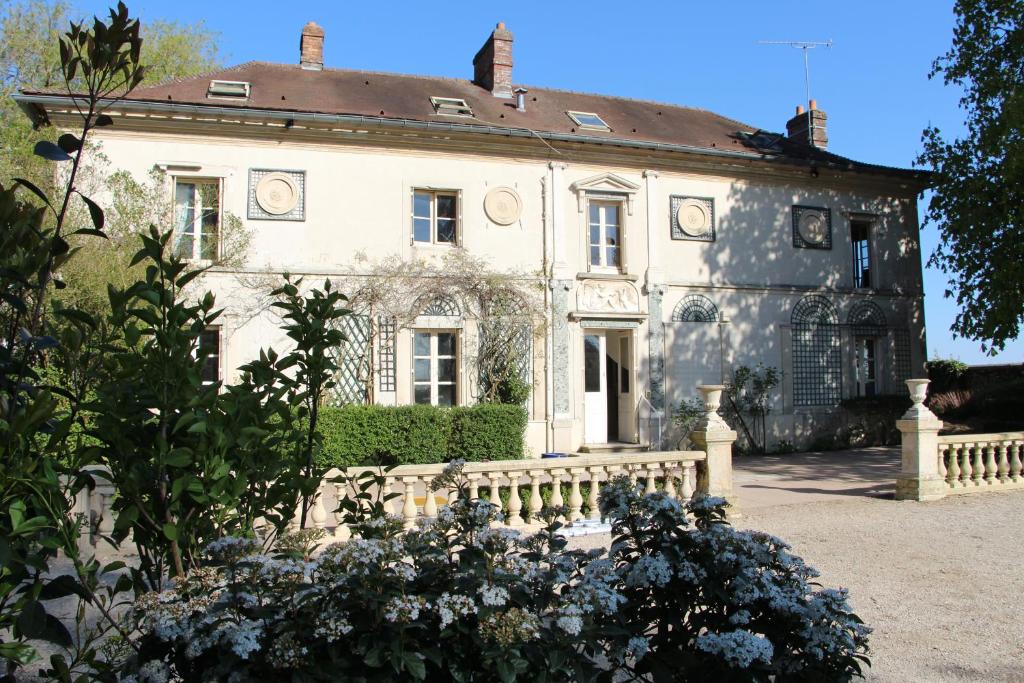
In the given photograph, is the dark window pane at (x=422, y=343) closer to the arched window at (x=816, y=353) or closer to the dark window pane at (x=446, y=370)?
the dark window pane at (x=446, y=370)

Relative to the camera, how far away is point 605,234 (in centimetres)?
1518

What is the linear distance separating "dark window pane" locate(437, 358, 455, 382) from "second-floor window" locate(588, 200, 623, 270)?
3591mm

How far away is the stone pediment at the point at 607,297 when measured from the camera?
14.7 metres

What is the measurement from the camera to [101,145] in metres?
12.3

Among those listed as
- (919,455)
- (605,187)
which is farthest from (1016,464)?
(605,187)

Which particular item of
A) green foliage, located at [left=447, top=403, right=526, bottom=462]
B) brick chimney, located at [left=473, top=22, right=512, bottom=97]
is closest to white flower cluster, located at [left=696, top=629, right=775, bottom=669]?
green foliage, located at [left=447, top=403, right=526, bottom=462]

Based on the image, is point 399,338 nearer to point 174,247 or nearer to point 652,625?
point 174,247

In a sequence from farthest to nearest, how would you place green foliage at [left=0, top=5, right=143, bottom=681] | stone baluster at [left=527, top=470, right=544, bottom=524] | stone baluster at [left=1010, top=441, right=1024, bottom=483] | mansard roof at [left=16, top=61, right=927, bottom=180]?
1. mansard roof at [left=16, top=61, right=927, bottom=180]
2. stone baluster at [left=1010, top=441, right=1024, bottom=483]
3. stone baluster at [left=527, top=470, right=544, bottom=524]
4. green foliage at [left=0, top=5, right=143, bottom=681]

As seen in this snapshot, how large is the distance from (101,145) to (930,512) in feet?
44.3

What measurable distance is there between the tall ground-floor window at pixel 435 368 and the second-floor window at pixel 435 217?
187cm

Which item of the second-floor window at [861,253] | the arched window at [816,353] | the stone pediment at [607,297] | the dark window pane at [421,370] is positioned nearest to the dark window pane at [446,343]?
the dark window pane at [421,370]

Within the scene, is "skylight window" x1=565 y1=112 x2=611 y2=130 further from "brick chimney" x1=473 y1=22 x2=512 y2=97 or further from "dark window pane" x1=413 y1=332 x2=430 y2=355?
"dark window pane" x1=413 y1=332 x2=430 y2=355

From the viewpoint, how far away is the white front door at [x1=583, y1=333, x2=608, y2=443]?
1488cm

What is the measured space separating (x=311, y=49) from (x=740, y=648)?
16.3 meters
